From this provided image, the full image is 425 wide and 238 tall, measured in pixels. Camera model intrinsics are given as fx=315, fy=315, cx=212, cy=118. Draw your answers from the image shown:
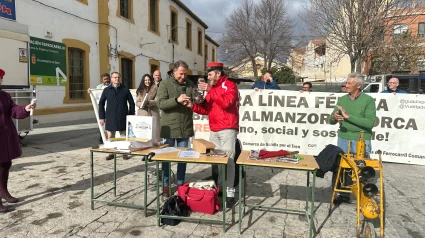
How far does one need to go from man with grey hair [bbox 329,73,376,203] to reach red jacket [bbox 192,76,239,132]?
133cm

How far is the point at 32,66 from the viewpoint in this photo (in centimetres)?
1055

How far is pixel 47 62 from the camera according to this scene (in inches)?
437

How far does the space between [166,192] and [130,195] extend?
55 cm

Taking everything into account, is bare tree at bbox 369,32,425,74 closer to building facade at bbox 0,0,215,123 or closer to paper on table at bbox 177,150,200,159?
building facade at bbox 0,0,215,123

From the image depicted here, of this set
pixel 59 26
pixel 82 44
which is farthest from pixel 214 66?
pixel 82 44

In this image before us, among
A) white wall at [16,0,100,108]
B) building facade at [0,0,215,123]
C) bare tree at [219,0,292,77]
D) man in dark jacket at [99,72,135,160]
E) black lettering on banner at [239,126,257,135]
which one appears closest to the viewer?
man in dark jacket at [99,72,135,160]

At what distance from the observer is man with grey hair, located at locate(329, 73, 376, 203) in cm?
398

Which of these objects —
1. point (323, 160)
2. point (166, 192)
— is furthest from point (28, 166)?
point (323, 160)

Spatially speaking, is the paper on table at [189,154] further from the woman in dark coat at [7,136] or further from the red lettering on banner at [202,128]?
the red lettering on banner at [202,128]

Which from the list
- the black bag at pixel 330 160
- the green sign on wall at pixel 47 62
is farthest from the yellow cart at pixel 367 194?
the green sign on wall at pixel 47 62

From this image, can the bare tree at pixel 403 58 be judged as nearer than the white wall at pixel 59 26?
No

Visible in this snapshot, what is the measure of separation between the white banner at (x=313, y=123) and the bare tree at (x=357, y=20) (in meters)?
9.98

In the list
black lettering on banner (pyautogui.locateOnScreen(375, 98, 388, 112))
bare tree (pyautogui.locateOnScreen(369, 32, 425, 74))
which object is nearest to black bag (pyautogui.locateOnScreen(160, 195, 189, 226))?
black lettering on banner (pyautogui.locateOnScreen(375, 98, 388, 112))

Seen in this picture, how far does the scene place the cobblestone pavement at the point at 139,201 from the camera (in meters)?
3.49
